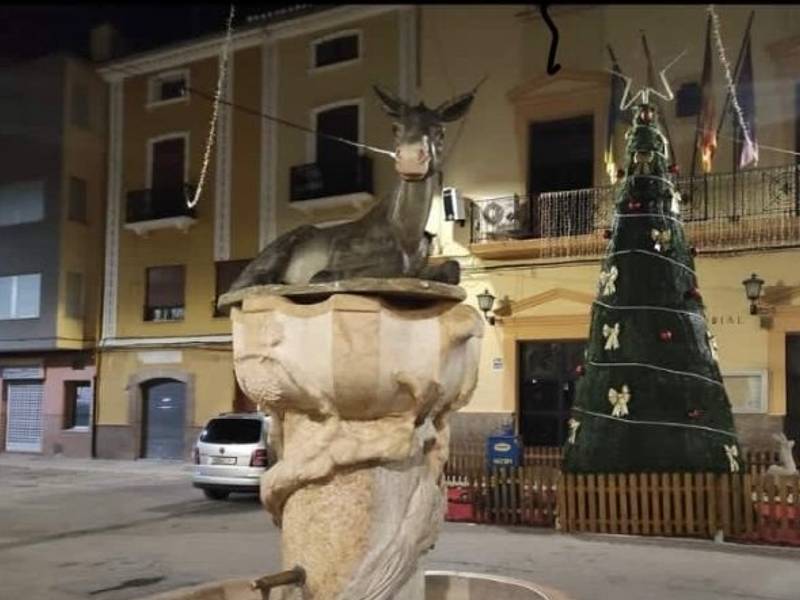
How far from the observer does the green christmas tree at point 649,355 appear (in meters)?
11.2

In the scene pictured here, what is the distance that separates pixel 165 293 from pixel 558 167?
11.5 meters

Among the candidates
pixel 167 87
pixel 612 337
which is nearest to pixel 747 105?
pixel 612 337

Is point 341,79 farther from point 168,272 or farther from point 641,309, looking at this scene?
point 641,309

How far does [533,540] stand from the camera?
11.0 meters

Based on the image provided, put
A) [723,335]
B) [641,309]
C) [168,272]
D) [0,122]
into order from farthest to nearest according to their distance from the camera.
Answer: [0,122]
[168,272]
[723,335]
[641,309]

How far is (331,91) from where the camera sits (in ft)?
75.9

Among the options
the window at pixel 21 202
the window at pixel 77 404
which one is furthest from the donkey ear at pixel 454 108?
the window at pixel 21 202

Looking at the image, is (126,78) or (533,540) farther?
(126,78)

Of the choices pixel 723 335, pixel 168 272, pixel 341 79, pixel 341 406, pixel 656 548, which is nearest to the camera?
pixel 341 406

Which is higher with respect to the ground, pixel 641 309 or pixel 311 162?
pixel 311 162

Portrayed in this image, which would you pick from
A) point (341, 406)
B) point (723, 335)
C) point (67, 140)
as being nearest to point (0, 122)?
point (67, 140)

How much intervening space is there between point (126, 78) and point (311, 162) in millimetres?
7062

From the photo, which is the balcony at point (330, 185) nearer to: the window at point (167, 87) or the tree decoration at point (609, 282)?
the window at point (167, 87)

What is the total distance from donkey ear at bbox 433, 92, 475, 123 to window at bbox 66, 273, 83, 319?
23179 millimetres
